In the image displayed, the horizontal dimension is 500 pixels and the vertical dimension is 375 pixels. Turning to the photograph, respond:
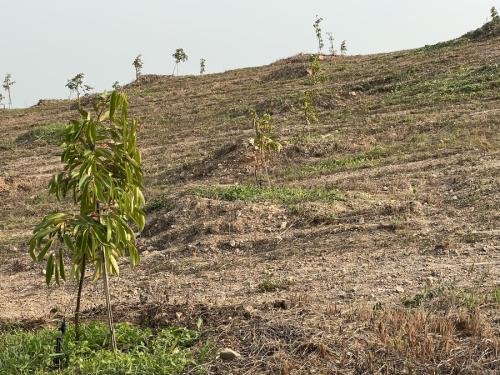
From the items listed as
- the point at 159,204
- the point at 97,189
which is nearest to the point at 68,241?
the point at 97,189

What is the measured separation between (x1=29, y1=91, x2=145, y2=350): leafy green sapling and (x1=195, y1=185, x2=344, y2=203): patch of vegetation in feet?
18.7

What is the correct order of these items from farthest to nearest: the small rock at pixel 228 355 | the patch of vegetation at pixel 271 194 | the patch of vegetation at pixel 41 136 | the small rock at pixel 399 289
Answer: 1. the patch of vegetation at pixel 41 136
2. the patch of vegetation at pixel 271 194
3. the small rock at pixel 399 289
4. the small rock at pixel 228 355

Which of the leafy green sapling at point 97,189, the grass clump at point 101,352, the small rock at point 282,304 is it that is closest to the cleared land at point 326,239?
the small rock at point 282,304

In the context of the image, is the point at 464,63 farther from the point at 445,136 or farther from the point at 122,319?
the point at 122,319

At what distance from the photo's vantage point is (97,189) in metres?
3.58

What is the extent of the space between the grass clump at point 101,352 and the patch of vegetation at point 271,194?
204 inches

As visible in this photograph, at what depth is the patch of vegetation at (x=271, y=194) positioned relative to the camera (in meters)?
9.53

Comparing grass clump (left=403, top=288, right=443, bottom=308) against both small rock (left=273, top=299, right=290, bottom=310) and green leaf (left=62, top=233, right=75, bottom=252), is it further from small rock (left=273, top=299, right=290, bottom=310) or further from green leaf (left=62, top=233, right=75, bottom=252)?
green leaf (left=62, top=233, right=75, bottom=252)

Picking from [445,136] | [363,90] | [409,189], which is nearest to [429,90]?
[363,90]

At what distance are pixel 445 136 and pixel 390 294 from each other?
9513 millimetres

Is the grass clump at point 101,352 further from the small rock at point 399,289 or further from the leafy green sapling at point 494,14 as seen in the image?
the leafy green sapling at point 494,14

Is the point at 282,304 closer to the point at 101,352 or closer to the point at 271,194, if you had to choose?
the point at 101,352

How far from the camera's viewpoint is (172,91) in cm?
3259

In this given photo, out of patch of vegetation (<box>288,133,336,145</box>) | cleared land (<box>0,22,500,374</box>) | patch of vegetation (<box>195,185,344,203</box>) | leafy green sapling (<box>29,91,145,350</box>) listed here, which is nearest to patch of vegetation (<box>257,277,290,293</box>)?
cleared land (<box>0,22,500,374</box>)
